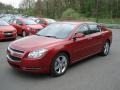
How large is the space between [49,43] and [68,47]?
671 mm

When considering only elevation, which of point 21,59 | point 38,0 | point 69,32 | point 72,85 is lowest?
point 72,85

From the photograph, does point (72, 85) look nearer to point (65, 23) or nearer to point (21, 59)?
point (21, 59)

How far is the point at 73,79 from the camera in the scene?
652 cm

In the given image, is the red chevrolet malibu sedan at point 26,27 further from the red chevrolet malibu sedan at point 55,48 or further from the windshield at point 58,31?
the windshield at point 58,31

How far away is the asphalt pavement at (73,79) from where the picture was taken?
5902 mm

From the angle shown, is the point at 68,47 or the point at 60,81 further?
the point at 68,47

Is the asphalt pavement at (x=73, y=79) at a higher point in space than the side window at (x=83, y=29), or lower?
lower

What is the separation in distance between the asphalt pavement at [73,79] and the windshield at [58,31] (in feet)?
3.68

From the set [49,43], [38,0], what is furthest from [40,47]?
[38,0]

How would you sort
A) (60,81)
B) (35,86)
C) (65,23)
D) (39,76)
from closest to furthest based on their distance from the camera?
(35,86)
(60,81)
(39,76)
(65,23)

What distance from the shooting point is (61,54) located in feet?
22.5

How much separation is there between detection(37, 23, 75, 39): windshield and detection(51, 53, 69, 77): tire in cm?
71

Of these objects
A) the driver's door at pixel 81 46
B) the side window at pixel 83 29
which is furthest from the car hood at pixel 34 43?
the side window at pixel 83 29

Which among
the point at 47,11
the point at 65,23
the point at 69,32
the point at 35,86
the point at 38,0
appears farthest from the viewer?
the point at 38,0
